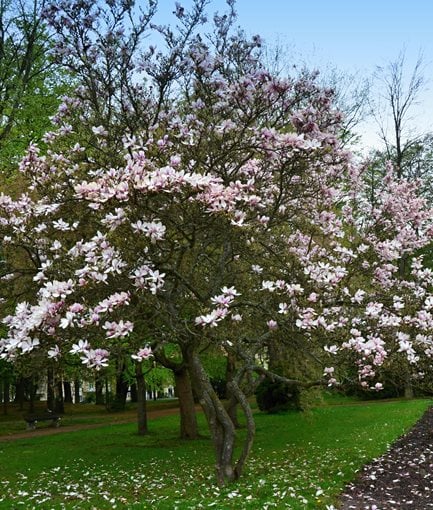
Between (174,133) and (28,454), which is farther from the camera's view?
(28,454)

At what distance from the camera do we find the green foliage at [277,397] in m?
24.0

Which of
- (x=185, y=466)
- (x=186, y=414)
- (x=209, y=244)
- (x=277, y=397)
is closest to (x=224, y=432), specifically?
(x=209, y=244)

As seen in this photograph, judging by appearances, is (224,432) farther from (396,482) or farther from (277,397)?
(277,397)

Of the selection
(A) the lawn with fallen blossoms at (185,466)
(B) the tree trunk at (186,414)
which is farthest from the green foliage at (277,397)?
(B) the tree trunk at (186,414)

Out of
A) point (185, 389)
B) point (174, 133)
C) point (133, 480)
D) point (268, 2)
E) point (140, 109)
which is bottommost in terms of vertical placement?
point (133, 480)

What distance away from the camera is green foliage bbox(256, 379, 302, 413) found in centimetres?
2403

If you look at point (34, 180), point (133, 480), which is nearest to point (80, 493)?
point (133, 480)

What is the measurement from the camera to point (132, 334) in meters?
7.74

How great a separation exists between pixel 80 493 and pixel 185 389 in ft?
28.2

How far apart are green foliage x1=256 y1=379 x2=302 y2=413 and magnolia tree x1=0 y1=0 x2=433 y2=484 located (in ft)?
43.3

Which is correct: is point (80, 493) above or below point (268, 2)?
below

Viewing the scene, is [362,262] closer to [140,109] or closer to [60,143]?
[140,109]

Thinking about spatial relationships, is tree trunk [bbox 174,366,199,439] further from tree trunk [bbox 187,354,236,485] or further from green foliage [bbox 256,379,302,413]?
tree trunk [bbox 187,354,236,485]

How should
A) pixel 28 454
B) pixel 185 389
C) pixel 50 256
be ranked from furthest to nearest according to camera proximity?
pixel 185 389 → pixel 28 454 → pixel 50 256
